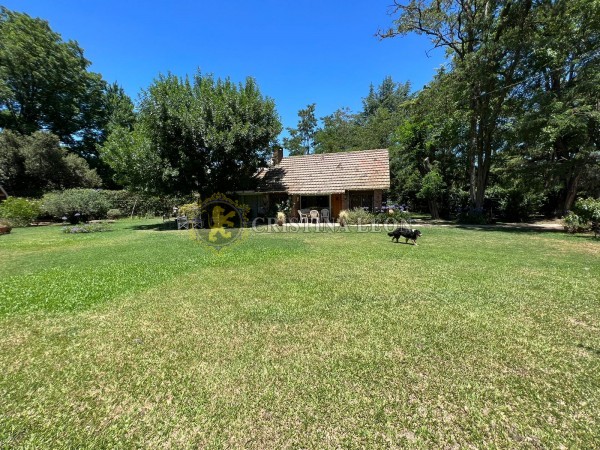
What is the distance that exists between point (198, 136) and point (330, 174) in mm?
8807

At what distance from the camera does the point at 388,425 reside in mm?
1979

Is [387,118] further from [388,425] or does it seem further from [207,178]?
[388,425]

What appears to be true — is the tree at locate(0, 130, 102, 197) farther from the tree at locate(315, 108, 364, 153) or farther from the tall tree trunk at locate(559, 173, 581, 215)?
the tall tree trunk at locate(559, 173, 581, 215)

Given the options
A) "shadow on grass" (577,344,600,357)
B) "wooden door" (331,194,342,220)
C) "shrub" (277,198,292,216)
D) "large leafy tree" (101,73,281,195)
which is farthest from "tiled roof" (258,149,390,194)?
"shadow on grass" (577,344,600,357)

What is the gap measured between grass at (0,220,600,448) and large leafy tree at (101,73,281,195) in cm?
949

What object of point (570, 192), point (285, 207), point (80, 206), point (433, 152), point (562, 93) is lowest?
point (285, 207)

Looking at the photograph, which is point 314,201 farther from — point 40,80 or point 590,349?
point 40,80

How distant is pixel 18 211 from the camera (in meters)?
15.9

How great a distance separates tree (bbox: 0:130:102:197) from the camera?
70.3ft

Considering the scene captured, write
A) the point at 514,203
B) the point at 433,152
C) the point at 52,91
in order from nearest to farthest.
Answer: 1. the point at 514,203
2. the point at 433,152
3. the point at 52,91

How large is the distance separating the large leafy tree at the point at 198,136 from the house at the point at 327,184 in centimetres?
272

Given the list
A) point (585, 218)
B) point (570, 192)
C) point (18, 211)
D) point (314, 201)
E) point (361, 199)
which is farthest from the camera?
point (314, 201)

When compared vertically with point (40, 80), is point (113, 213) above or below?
below

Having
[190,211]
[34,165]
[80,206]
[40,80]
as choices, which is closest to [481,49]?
[190,211]
